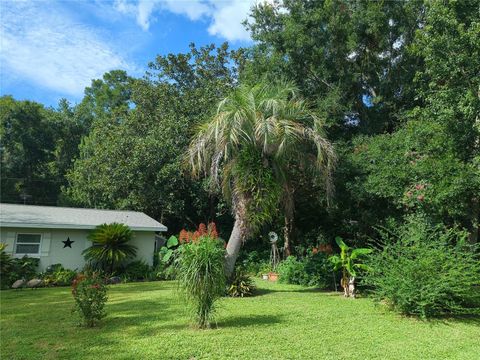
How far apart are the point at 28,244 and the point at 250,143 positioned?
9545 mm

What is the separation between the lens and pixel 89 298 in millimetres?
6832

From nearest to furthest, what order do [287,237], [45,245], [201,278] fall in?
[201,278] → [45,245] → [287,237]

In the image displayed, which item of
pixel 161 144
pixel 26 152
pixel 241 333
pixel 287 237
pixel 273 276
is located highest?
pixel 26 152

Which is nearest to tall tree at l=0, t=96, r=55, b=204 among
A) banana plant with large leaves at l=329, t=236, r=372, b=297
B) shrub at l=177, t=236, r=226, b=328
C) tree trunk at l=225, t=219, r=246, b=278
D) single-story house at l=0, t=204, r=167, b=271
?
single-story house at l=0, t=204, r=167, b=271

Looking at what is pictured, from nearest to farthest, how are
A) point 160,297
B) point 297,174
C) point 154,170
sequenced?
1. point 160,297
2. point 297,174
3. point 154,170

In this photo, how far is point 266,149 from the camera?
10641 mm

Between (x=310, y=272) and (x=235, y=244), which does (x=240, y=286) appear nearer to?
(x=235, y=244)

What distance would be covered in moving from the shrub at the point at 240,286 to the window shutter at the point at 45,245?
7959mm

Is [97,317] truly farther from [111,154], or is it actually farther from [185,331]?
[111,154]

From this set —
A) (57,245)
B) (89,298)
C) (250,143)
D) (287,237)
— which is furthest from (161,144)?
(89,298)

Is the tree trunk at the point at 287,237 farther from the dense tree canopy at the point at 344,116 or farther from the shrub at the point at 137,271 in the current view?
the shrub at the point at 137,271

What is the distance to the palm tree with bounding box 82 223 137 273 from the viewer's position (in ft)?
47.1

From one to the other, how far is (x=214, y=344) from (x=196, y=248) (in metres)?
1.74

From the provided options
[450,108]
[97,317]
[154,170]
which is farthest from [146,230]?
[450,108]
